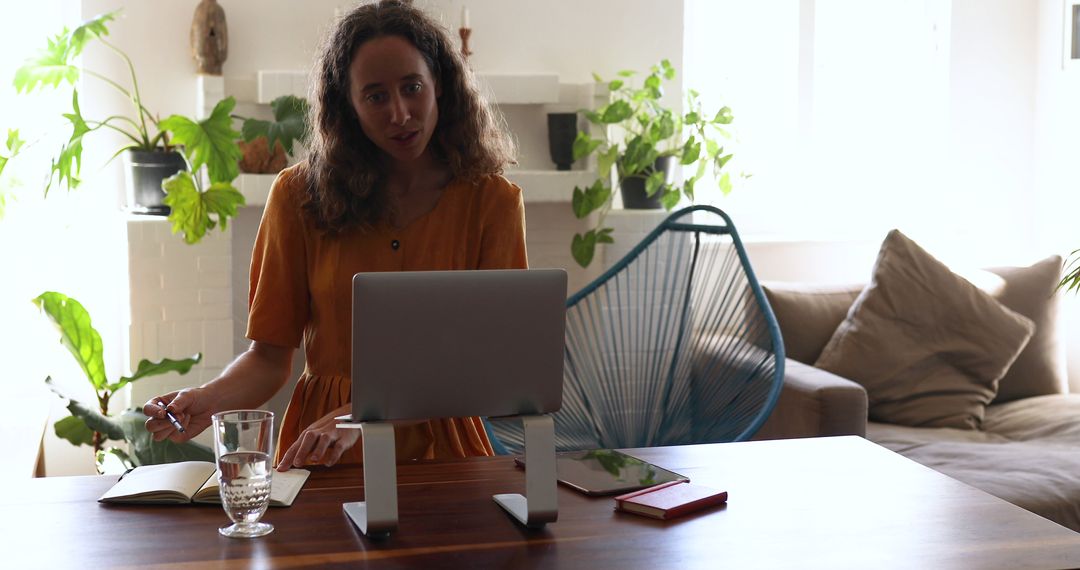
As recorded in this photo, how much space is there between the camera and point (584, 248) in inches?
146

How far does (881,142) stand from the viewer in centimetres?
459

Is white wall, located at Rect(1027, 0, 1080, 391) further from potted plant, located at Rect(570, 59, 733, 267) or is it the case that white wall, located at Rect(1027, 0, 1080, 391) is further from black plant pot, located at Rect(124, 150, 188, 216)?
black plant pot, located at Rect(124, 150, 188, 216)

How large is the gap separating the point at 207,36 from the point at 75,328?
991 millimetres

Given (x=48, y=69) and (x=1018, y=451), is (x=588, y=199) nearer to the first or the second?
(x=1018, y=451)

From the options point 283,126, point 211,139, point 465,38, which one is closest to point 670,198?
point 465,38

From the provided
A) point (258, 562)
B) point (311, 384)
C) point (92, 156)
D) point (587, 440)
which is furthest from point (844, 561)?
point (92, 156)

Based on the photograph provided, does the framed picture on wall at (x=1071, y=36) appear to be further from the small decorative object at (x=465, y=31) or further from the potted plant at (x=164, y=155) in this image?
the potted plant at (x=164, y=155)

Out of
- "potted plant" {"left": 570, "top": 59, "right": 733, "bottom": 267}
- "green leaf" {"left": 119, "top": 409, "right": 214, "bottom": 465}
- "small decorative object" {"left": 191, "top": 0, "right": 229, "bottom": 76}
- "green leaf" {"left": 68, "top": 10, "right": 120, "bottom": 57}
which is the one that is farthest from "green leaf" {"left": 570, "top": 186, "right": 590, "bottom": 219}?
"green leaf" {"left": 68, "top": 10, "right": 120, "bottom": 57}

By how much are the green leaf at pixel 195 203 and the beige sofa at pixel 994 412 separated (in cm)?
165

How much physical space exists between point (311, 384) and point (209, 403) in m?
0.25

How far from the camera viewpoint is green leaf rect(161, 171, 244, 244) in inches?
123

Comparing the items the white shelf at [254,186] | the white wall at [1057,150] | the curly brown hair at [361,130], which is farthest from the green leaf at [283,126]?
the white wall at [1057,150]

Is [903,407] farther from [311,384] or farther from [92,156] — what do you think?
[92,156]

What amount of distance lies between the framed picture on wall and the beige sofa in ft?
2.89
